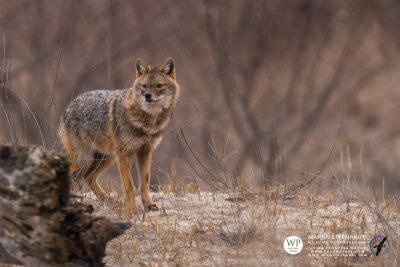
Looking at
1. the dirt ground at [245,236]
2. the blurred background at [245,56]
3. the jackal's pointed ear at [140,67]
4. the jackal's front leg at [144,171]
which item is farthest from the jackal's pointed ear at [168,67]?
the blurred background at [245,56]

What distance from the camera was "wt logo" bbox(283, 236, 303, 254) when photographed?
14.9 feet

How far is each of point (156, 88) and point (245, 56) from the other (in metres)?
9.14

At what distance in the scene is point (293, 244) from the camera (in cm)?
463

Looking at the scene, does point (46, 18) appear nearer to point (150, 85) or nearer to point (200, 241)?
point (150, 85)

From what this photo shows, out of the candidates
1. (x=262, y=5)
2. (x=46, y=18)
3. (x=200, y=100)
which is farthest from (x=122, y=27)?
(x=262, y=5)

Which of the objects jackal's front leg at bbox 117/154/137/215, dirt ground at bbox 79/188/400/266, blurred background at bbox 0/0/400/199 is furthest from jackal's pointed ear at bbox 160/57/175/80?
blurred background at bbox 0/0/400/199

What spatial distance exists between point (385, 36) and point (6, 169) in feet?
44.6

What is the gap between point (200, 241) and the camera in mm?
4816

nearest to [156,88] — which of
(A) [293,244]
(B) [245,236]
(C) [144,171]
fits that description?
(C) [144,171]

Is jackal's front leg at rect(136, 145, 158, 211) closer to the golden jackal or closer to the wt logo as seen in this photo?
the golden jackal

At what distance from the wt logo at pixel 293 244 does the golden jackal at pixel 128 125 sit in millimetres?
2139

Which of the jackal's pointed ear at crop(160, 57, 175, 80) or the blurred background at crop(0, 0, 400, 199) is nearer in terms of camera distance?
the jackal's pointed ear at crop(160, 57, 175, 80)

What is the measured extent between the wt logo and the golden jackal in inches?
84.2

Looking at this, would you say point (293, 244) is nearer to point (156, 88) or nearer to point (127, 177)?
point (127, 177)
